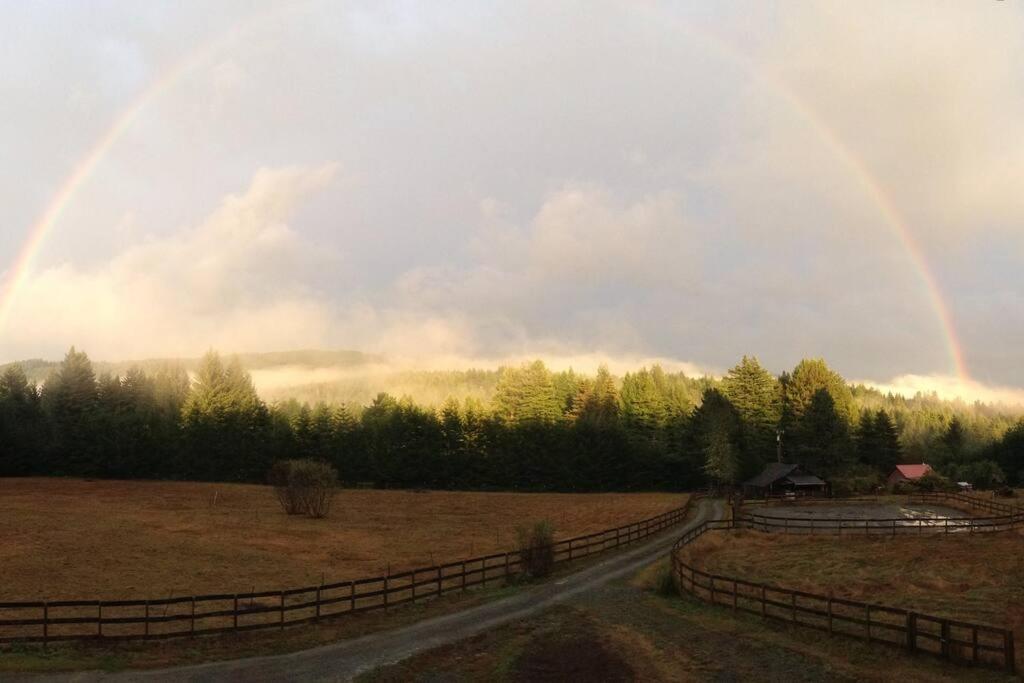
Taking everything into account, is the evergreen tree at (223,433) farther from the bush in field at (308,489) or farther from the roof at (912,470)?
the roof at (912,470)

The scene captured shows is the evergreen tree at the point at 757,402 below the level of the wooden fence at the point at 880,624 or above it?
above

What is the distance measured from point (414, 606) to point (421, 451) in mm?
72605

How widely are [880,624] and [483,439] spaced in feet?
272

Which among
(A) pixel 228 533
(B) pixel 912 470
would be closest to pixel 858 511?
(B) pixel 912 470

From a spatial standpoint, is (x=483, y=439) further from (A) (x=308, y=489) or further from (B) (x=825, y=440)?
(B) (x=825, y=440)

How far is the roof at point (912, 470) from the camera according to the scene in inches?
3559

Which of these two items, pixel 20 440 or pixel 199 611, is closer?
pixel 199 611

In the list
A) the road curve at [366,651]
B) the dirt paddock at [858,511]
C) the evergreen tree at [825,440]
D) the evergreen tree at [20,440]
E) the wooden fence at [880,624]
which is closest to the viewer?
the wooden fence at [880,624]

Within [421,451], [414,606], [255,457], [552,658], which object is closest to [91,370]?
[255,457]

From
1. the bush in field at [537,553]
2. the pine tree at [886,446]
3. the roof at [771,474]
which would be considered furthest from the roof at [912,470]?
the bush in field at [537,553]

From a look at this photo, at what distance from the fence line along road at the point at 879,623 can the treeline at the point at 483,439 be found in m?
64.2

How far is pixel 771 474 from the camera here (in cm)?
8225

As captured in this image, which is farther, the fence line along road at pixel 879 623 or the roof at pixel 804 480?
the roof at pixel 804 480

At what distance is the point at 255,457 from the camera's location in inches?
3885
